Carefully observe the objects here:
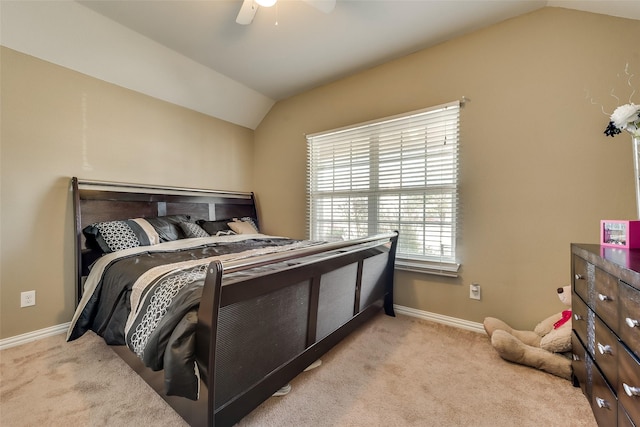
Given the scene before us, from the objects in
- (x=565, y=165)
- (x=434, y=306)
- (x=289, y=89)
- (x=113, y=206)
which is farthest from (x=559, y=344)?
(x=113, y=206)

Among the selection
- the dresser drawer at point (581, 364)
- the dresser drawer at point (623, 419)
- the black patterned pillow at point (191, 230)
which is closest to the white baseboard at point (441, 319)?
the dresser drawer at point (581, 364)

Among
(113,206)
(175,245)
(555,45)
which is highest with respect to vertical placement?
(555,45)

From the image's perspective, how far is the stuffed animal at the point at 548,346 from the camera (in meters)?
1.63

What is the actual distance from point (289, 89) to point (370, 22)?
1437 mm

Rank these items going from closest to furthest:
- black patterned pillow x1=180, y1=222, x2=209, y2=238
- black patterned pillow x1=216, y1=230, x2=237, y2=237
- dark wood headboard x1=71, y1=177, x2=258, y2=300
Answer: dark wood headboard x1=71, y1=177, x2=258, y2=300
black patterned pillow x1=180, y1=222, x2=209, y2=238
black patterned pillow x1=216, y1=230, x2=237, y2=237

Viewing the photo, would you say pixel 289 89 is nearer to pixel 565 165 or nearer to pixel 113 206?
pixel 113 206

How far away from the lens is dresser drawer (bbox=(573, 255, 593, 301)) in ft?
4.24

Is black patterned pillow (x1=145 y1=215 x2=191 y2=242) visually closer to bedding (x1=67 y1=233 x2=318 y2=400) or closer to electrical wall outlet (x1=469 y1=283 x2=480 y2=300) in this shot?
bedding (x1=67 y1=233 x2=318 y2=400)

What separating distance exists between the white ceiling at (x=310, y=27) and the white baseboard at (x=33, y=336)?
262 centimetres

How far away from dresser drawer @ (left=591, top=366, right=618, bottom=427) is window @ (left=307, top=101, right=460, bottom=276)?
118cm

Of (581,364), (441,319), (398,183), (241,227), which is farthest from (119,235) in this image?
(581,364)

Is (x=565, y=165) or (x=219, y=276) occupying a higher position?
(x=565, y=165)

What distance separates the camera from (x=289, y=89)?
3.35 metres

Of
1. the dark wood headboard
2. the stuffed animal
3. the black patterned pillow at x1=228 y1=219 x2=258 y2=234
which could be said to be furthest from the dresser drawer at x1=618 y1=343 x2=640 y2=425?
the dark wood headboard
